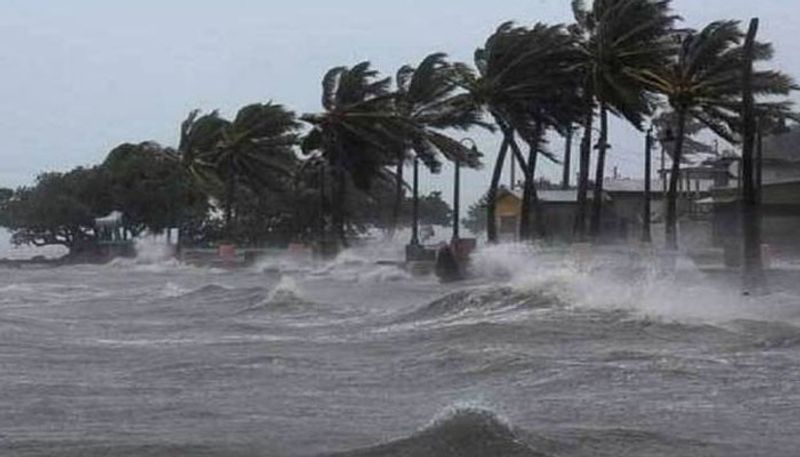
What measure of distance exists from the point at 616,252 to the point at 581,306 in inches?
781

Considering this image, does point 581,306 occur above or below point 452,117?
below

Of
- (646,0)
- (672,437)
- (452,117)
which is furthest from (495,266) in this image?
(672,437)

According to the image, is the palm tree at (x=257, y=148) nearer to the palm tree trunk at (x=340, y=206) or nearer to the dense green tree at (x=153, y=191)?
the dense green tree at (x=153, y=191)

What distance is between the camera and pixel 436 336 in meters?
17.8

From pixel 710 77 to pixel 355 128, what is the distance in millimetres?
19329

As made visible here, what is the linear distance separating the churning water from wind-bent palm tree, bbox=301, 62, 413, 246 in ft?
103

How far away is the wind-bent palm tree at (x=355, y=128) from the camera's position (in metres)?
57.6

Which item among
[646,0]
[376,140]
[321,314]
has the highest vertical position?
[646,0]

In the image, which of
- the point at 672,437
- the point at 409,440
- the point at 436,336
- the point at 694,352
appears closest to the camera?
the point at 409,440

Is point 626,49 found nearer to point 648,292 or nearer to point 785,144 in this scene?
point 648,292

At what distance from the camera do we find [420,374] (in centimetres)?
1358

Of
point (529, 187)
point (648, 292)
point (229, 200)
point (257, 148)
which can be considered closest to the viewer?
point (648, 292)

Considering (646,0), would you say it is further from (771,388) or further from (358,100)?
(771,388)

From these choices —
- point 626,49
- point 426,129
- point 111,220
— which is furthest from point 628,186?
point 111,220
